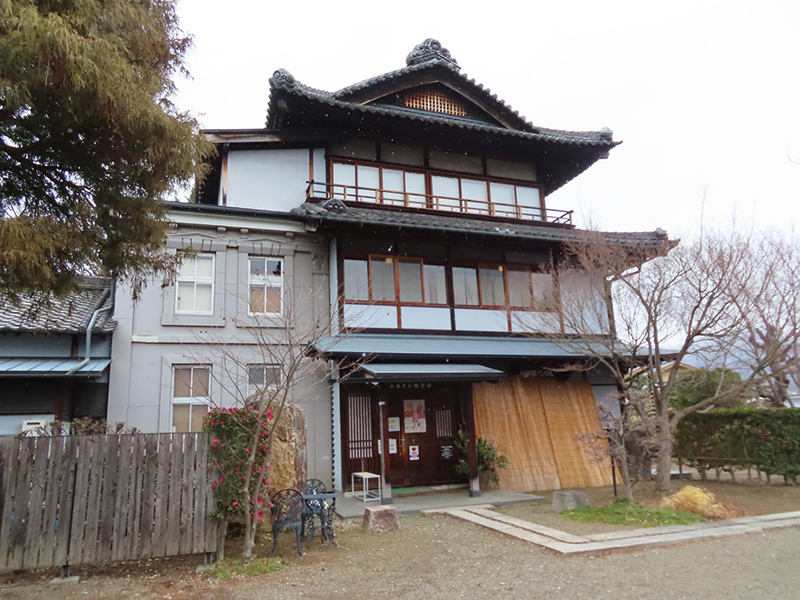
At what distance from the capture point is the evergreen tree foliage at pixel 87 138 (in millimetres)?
4742

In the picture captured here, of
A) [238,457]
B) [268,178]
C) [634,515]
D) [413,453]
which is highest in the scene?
[268,178]

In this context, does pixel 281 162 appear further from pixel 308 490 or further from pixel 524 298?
pixel 308 490

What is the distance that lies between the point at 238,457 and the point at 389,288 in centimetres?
685

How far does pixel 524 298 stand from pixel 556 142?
4.70m

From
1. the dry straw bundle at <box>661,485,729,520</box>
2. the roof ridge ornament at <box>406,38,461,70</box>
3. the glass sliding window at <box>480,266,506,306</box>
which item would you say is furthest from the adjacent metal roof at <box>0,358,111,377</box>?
the roof ridge ornament at <box>406,38,461,70</box>

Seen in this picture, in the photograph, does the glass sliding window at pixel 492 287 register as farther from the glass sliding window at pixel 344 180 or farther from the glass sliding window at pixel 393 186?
the glass sliding window at pixel 344 180

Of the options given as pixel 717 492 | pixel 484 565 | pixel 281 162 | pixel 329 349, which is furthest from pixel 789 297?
pixel 281 162

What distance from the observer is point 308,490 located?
8.75m

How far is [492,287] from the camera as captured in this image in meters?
14.2

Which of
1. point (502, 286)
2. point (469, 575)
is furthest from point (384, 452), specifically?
point (502, 286)

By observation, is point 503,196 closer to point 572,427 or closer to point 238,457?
point 572,427

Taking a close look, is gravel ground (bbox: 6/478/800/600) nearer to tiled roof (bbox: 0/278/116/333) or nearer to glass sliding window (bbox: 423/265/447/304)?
tiled roof (bbox: 0/278/116/333)

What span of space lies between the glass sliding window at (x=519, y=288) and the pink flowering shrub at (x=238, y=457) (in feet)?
28.2

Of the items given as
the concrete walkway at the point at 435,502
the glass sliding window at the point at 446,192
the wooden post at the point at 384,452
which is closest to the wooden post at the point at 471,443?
the concrete walkway at the point at 435,502
